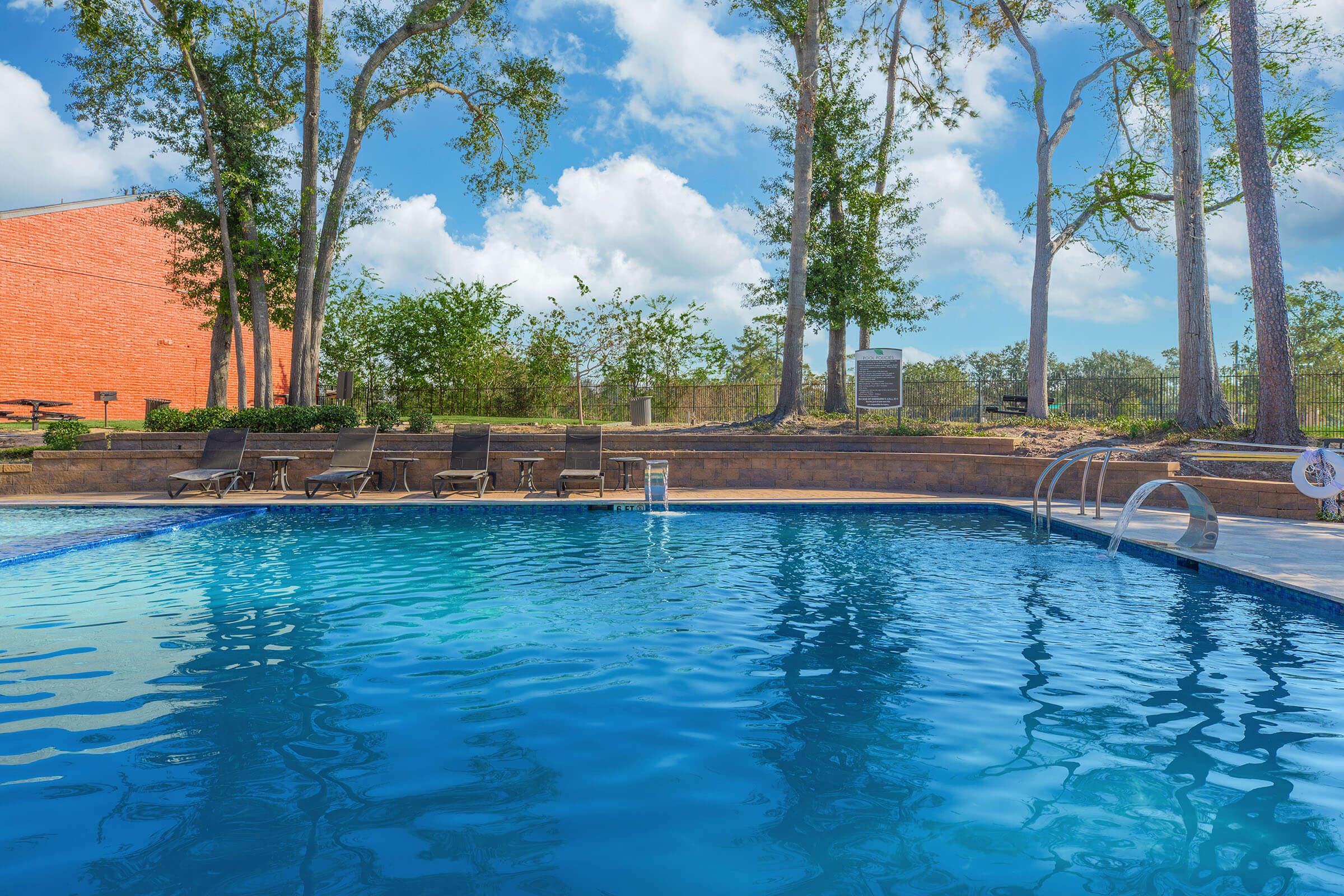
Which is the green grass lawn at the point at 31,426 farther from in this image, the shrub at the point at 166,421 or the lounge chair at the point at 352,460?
the lounge chair at the point at 352,460

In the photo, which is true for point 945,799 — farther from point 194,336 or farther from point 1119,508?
point 194,336

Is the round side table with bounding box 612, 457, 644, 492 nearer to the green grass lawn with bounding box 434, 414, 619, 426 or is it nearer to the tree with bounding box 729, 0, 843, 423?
the tree with bounding box 729, 0, 843, 423

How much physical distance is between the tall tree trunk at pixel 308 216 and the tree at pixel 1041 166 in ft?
48.1

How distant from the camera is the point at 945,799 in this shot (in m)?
3.01

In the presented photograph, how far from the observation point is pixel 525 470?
1270 cm

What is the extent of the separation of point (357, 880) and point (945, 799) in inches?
83.6

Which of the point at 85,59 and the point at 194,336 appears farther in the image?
the point at 194,336

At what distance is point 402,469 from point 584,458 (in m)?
3.10

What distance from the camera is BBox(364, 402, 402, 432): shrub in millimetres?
15031

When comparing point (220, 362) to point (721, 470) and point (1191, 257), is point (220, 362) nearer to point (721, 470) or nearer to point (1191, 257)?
point (721, 470)

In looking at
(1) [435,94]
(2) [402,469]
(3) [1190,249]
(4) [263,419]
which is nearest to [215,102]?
(1) [435,94]

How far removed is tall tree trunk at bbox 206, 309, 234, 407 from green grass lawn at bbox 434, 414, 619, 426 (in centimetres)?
565

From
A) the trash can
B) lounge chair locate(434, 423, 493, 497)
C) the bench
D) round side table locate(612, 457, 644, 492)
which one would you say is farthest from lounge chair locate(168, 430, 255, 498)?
the bench

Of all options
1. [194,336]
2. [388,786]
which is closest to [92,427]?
[194,336]
